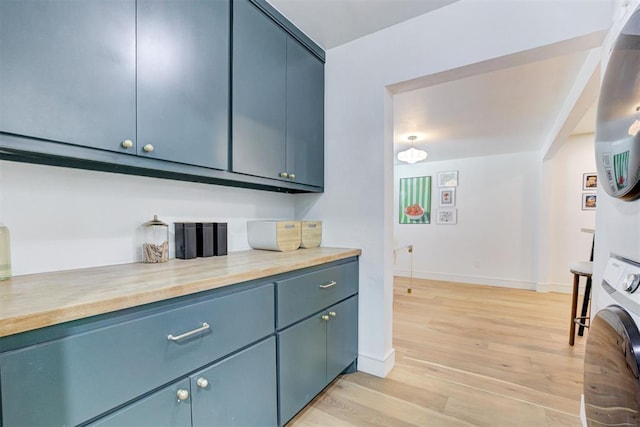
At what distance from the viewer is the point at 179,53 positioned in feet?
4.06

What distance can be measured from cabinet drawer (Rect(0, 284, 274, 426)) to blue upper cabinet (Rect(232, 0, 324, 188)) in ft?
2.70

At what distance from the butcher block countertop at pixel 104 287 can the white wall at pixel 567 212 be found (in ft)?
15.3

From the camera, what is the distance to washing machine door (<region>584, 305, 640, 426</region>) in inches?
29.6

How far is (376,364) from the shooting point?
1.94 meters

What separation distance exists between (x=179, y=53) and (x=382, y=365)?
2.17 m

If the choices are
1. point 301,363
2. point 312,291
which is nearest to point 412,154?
point 312,291

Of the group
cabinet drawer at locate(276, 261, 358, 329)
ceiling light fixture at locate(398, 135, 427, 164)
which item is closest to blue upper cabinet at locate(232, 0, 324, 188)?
cabinet drawer at locate(276, 261, 358, 329)

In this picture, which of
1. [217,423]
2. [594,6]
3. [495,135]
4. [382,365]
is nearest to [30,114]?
[217,423]

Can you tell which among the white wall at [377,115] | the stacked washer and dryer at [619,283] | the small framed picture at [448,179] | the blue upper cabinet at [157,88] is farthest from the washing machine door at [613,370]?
the small framed picture at [448,179]

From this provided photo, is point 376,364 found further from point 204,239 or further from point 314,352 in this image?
point 204,239

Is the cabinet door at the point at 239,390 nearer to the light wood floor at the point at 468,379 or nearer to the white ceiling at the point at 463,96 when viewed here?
the light wood floor at the point at 468,379

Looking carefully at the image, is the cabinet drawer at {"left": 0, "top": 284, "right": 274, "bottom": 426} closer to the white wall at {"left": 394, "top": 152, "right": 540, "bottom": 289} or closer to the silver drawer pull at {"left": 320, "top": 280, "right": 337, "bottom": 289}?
the silver drawer pull at {"left": 320, "top": 280, "right": 337, "bottom": 289}

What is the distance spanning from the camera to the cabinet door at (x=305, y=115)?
1847mm

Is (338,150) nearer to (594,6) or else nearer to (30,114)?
(594,6)
